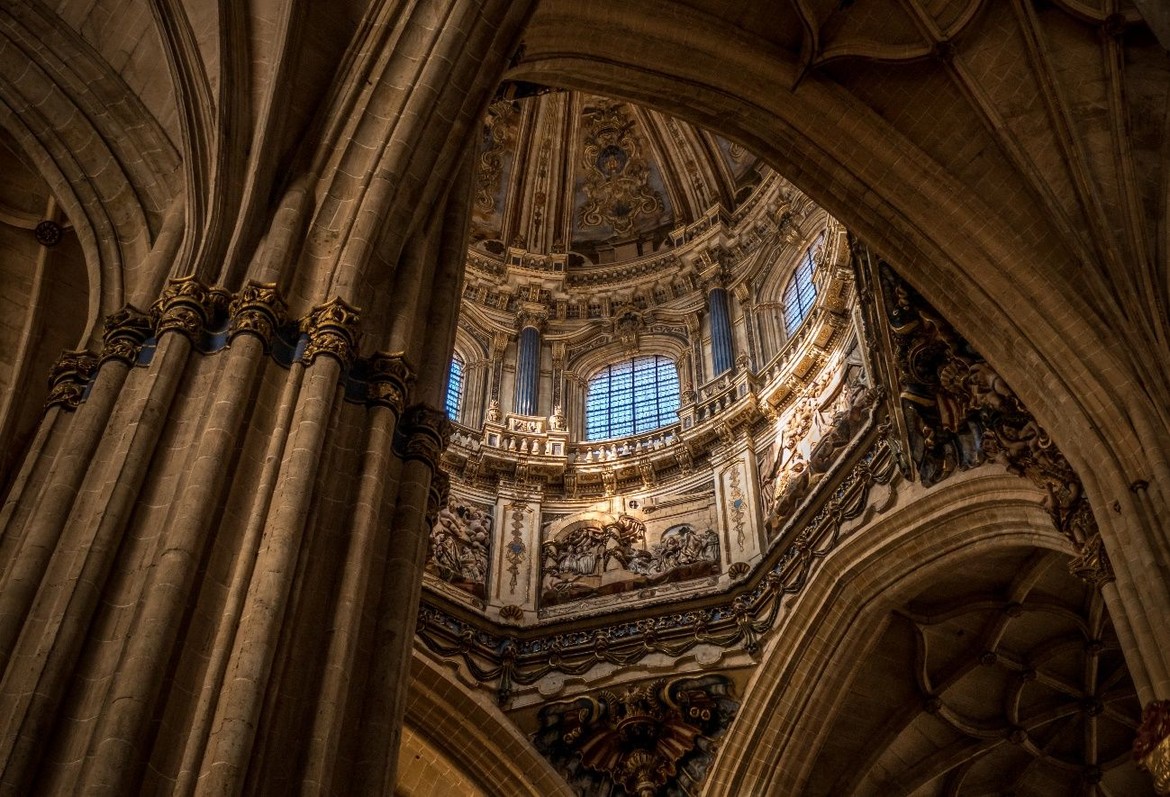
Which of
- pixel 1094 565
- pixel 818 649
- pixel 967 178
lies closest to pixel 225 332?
pixel 1094 565

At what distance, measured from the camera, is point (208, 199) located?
25.1ft

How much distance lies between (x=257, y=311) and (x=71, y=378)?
3.77 feet

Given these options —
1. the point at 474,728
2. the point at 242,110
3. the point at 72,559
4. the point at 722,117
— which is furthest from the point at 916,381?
the point at 72,559

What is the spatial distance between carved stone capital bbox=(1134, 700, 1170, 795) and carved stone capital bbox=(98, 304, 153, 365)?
6700 millimetres

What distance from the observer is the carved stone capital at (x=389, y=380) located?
727 cm

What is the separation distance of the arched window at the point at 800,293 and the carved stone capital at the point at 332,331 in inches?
443

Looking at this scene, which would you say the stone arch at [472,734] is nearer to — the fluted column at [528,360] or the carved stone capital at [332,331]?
the fluted column at [528,360]

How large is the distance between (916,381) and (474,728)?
21.0 feet

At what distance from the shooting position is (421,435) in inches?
298

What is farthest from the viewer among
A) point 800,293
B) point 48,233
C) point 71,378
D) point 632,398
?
point 632,398

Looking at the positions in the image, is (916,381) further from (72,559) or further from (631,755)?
(72,559)

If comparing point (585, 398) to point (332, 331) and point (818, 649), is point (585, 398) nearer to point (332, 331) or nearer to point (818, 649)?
point (818, 649)

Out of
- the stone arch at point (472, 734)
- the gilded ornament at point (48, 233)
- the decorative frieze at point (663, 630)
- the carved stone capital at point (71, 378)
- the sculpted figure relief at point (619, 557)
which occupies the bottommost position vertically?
the carved stone capital at point (71, 378)

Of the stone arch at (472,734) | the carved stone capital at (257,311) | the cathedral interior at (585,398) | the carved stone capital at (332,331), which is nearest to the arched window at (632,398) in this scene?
the cathedral interior at (585,398)
